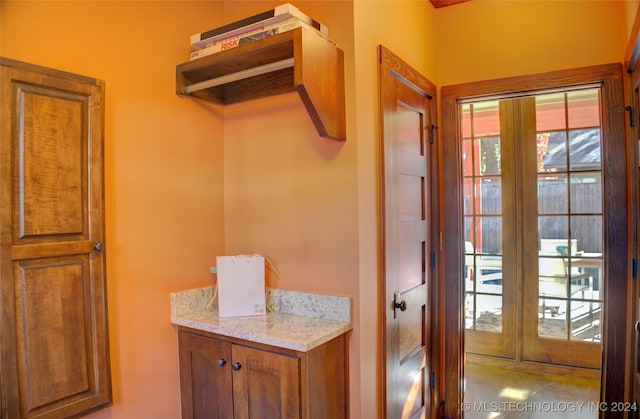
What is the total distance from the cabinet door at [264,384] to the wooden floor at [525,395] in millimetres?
1594

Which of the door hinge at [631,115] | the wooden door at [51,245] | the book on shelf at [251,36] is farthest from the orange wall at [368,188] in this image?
the door hinge at [631,115]

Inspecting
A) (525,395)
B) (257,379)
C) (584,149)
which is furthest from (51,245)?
(584,149)

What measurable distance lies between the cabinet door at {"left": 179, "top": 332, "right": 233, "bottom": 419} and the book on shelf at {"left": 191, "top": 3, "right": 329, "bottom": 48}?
1.27m

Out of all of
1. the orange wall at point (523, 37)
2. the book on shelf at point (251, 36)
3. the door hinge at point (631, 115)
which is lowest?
the door hinge at point (631, 115)

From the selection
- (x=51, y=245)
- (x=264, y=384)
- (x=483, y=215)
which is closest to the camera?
(x=51, y=245)

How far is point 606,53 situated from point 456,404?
2142 mm

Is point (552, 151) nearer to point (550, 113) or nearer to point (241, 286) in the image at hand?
point (550, 113)

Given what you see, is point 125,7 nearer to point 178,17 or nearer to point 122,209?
point 178,17

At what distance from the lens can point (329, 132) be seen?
1569 mm

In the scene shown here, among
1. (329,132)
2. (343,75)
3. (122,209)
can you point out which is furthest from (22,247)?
(343,75)

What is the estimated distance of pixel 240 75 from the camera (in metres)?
1.70

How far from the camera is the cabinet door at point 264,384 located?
1.46 metres

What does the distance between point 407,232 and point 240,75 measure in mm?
1105

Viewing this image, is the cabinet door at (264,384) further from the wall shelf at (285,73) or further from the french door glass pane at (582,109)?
the french door glass pane at (582,109)
